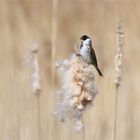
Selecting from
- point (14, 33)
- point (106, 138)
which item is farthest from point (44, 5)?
point (106, 138)

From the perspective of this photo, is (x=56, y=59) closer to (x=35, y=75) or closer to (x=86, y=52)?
(x=86, y=52)

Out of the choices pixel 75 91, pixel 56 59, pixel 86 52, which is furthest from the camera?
pixel 56 59

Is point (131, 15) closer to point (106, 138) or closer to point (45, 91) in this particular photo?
point (45, 91)

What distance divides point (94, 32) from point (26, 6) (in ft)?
2.07

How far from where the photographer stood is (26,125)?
288cm

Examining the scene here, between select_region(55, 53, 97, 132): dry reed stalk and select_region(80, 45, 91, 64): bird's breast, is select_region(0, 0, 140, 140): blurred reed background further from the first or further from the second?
select_region(55, 53, 97, 132): dry reed stalk

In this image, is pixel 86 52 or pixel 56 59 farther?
pixel 56 59

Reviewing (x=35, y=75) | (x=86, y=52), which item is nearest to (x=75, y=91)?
(x=35, y=75)

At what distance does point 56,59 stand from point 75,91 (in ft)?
4.28

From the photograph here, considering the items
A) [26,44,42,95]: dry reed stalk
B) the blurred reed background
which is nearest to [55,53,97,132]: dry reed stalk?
[26,44,42,95]: dry reed stalk

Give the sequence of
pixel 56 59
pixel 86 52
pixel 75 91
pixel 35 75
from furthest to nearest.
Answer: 1. pixel 56 59
2. pixel 86 52
3. pixel 35 75
4. pixel 75 91

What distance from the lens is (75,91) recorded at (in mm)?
1962

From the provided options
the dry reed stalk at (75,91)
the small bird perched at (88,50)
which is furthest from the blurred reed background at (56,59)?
the dry reed stalk at (75,91)

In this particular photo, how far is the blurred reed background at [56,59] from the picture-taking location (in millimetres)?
2729
